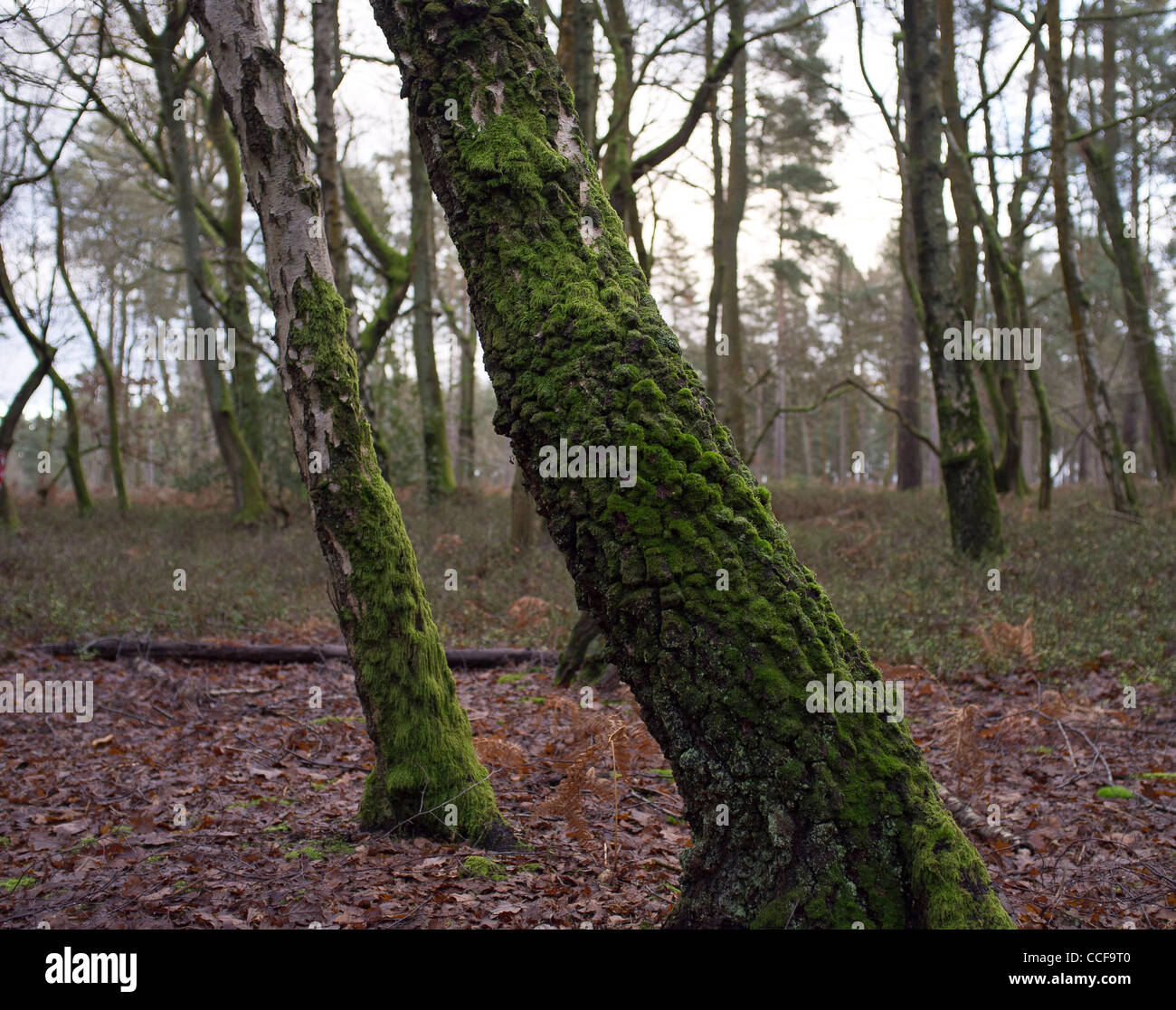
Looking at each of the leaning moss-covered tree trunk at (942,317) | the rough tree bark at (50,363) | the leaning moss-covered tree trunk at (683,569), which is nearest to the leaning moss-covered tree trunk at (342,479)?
the leaning moss-covered tree trunk at (683,569)

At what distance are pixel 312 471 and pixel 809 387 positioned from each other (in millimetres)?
30773

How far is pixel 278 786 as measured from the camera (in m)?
4.75

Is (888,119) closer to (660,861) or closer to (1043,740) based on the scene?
(1043,740)

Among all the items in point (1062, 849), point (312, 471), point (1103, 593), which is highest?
point (312, 471)

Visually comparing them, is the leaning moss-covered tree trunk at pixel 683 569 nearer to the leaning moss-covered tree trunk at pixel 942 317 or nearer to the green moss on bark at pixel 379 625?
the green moss on bark at pixel 379 625

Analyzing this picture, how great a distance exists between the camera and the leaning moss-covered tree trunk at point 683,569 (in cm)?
218

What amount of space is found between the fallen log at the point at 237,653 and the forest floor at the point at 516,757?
0.11 metres

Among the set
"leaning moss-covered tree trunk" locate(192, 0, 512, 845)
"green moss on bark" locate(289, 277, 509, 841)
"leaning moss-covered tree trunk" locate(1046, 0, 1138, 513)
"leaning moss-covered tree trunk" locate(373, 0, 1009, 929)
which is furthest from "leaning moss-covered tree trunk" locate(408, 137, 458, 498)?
"leaning moss-covered tree trunk" locate(373, 0, 1009, 929)

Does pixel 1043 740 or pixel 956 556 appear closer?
pixel 1043 740

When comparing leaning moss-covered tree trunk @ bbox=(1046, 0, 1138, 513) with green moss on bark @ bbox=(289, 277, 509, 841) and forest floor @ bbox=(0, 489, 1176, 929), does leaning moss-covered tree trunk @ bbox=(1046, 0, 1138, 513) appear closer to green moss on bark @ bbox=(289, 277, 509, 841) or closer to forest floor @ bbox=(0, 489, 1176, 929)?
forest floor @ bbox=(0, 489, 1176, 929)

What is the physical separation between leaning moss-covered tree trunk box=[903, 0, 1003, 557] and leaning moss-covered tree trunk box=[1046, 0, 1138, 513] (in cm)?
263

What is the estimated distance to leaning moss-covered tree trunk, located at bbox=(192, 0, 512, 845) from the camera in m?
3.80

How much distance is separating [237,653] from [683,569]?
6559 mm
